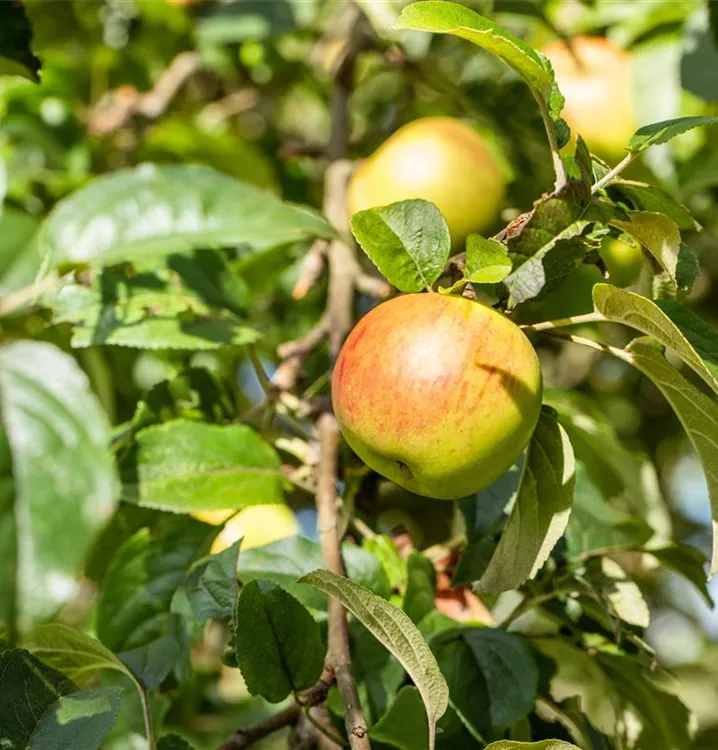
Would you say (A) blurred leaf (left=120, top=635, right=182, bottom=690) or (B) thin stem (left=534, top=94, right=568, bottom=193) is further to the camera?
(A) blurred leaf (left=120, top=635, right=182, bottom=690)

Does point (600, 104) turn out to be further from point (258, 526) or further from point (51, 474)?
point (51, 474)

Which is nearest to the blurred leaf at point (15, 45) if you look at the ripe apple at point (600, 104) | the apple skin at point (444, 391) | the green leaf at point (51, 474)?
the green leaf at point (51, 474)

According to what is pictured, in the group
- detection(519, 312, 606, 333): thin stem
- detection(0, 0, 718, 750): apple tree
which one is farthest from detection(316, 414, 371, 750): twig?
detection(519, 312, 606, 333): thin stem

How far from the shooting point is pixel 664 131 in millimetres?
609

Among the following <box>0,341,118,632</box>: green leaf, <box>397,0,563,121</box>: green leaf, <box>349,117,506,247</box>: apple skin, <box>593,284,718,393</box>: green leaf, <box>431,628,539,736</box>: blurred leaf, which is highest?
<box>397,0,563,121</box>: green leaf

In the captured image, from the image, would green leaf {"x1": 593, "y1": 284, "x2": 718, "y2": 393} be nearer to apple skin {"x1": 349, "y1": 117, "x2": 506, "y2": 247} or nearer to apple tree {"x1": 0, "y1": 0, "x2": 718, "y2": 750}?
apple tree {"x1": 0, "y1": 0, "x2": 718, "y2": 750}

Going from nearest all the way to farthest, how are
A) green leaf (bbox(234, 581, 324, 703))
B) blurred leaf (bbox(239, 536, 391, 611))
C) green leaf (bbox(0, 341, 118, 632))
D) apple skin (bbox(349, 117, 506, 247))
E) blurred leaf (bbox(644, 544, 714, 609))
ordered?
green leaf (bbox(0, 341, 118, 632)) < green leaf (bbox(234, 581, 324, 703)) < blurred leaf (bbox(239, 536, 391, 611)) < blurred leaf (bbox(644, 544, 714, 609)) < apple skin (bbox(349, 117, 506, 247))

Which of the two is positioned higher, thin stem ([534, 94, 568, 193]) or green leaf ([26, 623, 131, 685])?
thin stem ([534, 94, 568, 193])

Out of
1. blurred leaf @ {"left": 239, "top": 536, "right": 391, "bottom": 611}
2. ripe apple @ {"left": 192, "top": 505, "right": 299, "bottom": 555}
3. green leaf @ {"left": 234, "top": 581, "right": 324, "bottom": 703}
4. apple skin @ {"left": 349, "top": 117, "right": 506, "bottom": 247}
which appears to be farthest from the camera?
ripe apple @ {"left": 192, "top": 505, "right": 299, "bottom": 555}

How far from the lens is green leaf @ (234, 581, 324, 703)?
66cm

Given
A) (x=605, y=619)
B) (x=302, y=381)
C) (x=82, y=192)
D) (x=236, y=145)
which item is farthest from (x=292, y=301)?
(x=605, y=619)

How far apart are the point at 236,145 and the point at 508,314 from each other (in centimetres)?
93

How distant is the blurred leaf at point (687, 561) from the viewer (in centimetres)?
88

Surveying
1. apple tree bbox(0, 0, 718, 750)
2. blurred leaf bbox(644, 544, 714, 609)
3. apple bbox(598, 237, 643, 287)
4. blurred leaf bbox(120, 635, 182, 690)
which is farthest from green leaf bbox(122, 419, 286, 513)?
apple bbox(598, 237, 643, 287)
